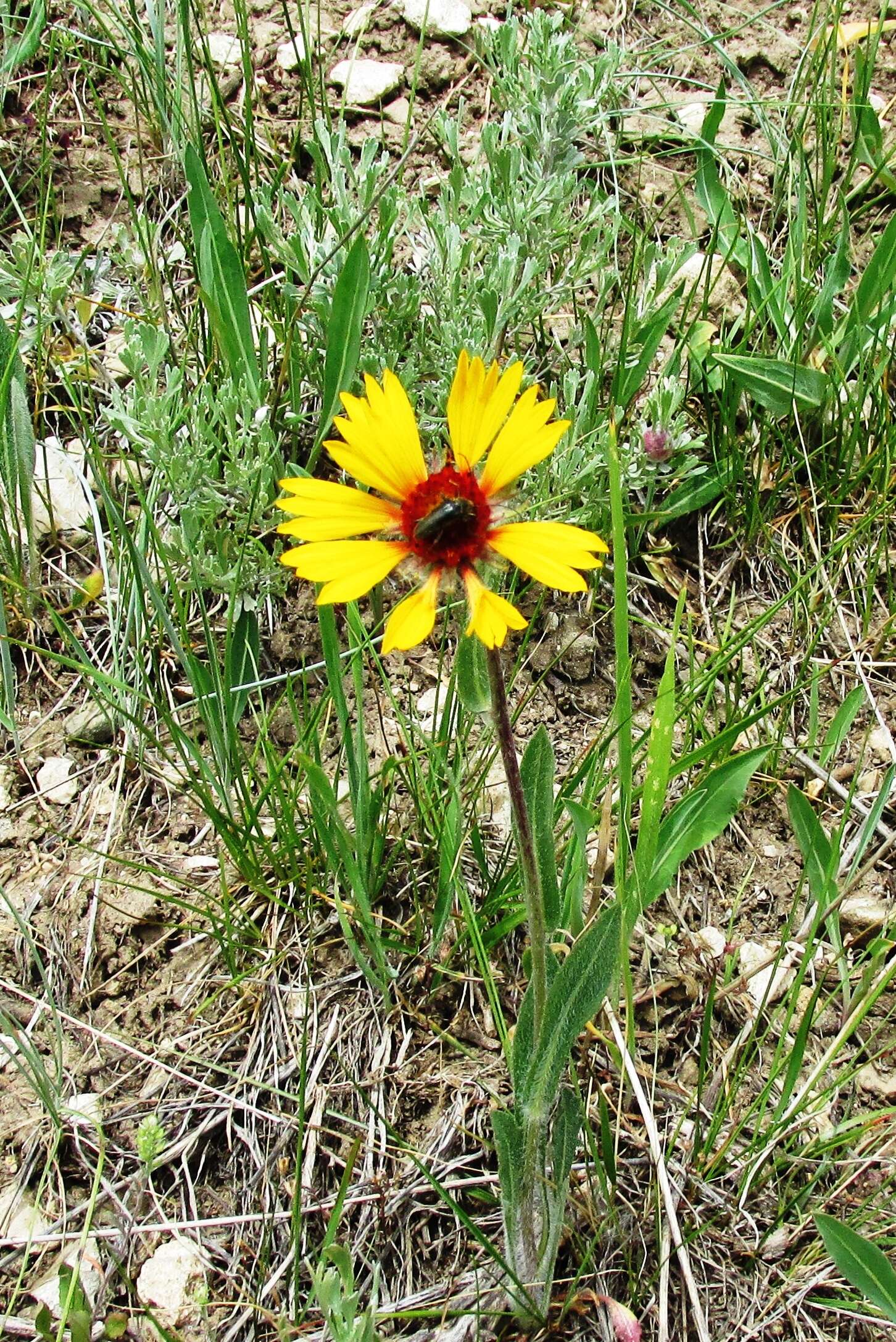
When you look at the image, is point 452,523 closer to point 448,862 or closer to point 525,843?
point 525,843

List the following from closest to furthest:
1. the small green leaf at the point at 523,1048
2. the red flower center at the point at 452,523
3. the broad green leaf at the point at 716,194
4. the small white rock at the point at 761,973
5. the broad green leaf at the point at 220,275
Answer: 1. the red flower center at the point at 452,523
2. the small green leaf at the point at 523,1048
3. the small white rock at the point at 761,973
4. the broad green leaf at the point at 220,275
5. the broad green leaf at the point at 716,194

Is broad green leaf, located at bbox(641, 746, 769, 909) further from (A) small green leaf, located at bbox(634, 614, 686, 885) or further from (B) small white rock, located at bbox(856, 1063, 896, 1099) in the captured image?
(B) small white rock, located at bbox(856, 1063, 896, 1099)

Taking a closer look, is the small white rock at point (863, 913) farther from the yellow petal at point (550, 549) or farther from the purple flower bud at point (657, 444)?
the yellow petal at point (550, 549)

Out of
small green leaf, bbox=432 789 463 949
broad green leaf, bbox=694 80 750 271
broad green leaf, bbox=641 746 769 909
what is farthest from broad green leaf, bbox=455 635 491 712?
broad green leaf, bbox=694 80 750 271

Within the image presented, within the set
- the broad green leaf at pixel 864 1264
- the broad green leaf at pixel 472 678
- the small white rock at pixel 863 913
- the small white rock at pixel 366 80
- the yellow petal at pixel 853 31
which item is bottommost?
the broad green leaf at pixel 864 1264

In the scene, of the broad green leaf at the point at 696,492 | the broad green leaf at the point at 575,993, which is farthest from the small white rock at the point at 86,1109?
the broad green leaf at the point at 696,492

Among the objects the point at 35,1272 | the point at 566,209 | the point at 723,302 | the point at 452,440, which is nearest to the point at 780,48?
the point at 723,302
